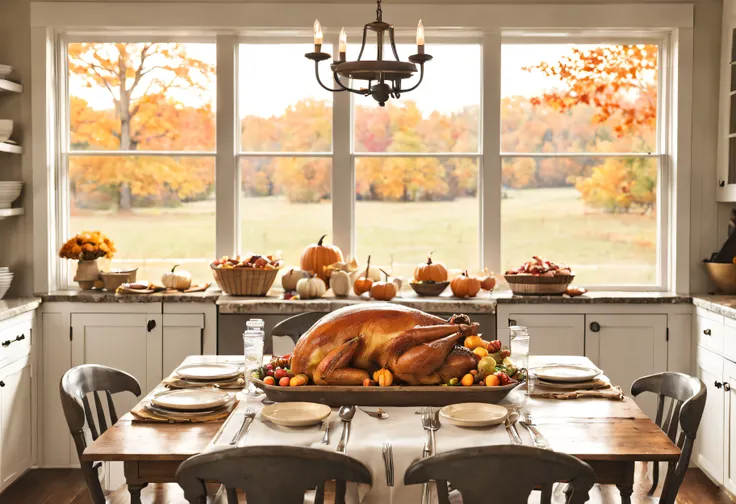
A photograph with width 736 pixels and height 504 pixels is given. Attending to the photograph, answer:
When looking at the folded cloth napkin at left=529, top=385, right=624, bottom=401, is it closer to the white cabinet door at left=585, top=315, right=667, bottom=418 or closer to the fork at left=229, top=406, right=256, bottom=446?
the fork at left=229, top=406, right=256, bottom=446

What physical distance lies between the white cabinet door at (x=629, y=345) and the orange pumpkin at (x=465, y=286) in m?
0.67

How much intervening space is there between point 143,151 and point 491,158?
6.50 feet

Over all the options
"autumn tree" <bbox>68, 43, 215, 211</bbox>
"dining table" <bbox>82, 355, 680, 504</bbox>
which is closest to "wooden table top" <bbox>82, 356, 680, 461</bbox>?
"dining table" <bbox>82, 355, 680, 504</bbox>

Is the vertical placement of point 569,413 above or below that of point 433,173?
below

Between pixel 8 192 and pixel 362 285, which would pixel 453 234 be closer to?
pixel 362 285

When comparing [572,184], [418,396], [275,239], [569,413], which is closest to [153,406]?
Result: [418,396]

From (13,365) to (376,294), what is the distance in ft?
6.00

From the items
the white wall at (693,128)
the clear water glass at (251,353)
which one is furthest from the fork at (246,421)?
the white wall at (693,128)

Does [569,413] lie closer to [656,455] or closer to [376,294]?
[656,455]

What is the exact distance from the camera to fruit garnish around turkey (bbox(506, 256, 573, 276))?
14.3 feet

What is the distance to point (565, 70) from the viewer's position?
470 cm

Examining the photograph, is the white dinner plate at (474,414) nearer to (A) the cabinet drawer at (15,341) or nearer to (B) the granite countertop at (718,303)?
(B) the granite countertop at (718,303)

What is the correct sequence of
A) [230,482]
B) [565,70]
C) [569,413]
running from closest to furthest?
[230,482] → [569,413] → [565,70]

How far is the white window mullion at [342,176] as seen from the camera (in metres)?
4.66
